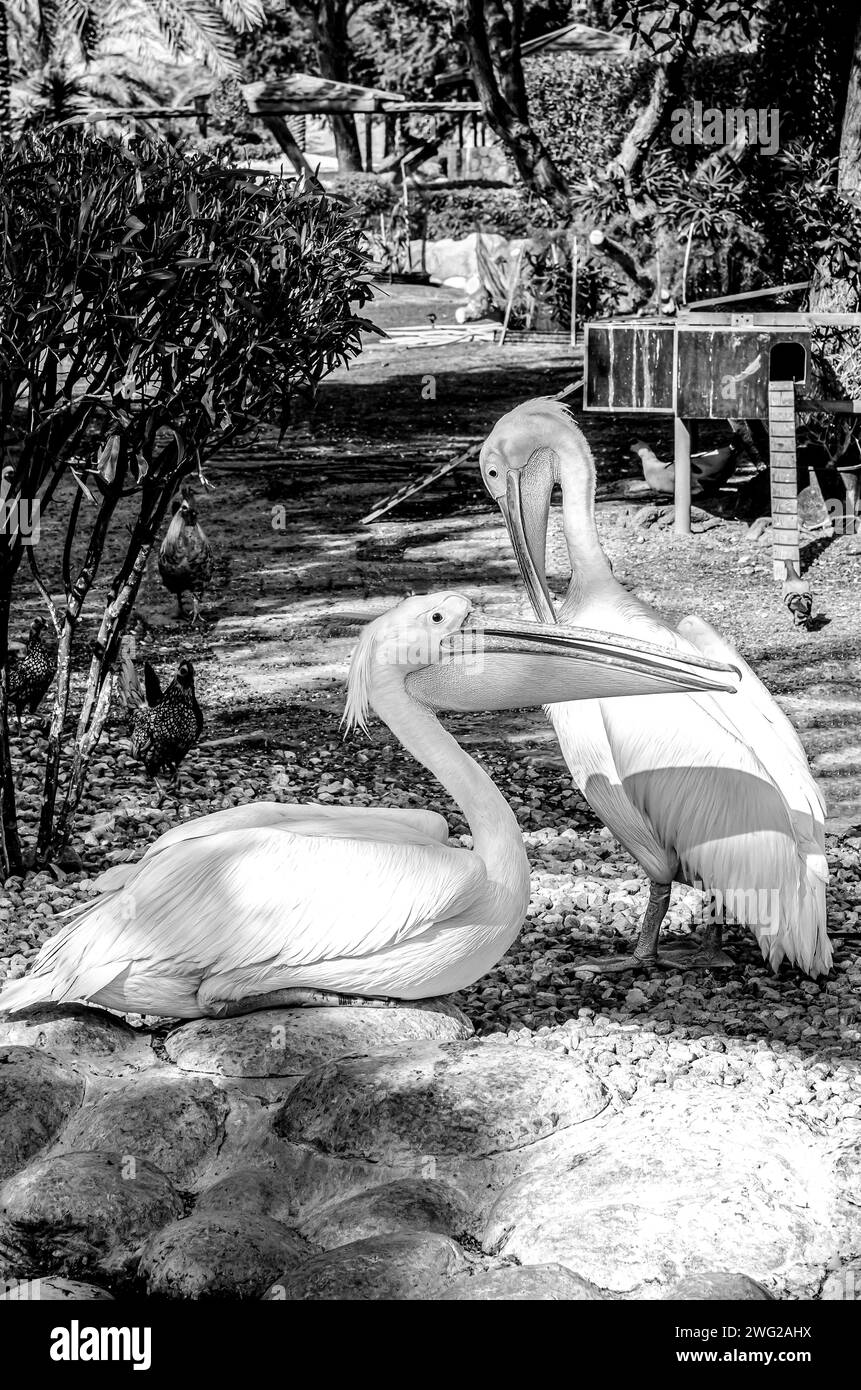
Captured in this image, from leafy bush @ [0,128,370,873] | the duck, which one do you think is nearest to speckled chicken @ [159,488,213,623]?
leafy bush @ [0,128,370,873]

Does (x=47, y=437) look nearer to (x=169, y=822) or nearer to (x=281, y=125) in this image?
(x=169, y=822)

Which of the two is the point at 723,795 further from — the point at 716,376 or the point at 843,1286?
the point at 716,376

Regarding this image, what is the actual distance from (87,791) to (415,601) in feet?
8.32

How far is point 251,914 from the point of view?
11.9ft

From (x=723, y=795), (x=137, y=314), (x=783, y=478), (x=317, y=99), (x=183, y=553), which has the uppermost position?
(x=317, y=99)

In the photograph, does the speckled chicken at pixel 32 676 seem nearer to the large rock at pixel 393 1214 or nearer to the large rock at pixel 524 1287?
the large rock at pixel 393 1214

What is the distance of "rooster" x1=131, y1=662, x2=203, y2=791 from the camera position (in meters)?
5.60

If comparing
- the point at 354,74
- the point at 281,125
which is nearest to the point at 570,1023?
the point at 281,125

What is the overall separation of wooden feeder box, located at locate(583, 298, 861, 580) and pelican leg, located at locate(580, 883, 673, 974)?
16.7ft

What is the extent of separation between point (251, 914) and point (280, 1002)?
0.96 ft

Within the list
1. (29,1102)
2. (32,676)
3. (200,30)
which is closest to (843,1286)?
(29,1102)

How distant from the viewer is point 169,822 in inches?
220

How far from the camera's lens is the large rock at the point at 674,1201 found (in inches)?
112

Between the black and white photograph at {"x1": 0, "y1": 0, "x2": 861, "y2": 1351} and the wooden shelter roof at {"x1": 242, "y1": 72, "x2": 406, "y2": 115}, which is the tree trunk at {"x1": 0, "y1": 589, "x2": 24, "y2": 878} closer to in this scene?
the black and white photograph at {"x1": 0, "y1": 0, "x2": 861, "y2": 1351}
